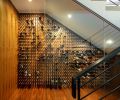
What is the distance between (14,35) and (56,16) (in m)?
1.10

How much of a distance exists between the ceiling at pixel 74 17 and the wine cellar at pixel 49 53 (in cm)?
21

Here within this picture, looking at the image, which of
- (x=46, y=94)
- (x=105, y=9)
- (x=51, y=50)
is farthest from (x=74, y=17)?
(x=46, y=94)

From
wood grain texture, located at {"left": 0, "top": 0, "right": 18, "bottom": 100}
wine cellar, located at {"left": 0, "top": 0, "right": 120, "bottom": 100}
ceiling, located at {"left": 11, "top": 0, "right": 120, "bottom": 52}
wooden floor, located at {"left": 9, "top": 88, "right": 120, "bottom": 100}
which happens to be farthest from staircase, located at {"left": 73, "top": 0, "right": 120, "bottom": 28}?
Result: wooden floor, located at {"left": 9, "top": 88, "right": 120, "bottom": 100}

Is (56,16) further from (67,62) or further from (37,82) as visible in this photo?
(37,82)

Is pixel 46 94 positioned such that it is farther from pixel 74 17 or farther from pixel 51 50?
pixel 74 17

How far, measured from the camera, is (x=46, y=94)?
5.57 metres

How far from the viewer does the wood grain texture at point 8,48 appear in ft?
15.0

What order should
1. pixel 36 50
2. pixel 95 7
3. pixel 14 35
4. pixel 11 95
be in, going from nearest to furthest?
pixel 95 7
pixel 11 95
pixel 14 35
pixel 36 50

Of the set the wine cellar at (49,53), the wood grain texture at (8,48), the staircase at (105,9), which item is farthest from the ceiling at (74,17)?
the staircase at (105,9)

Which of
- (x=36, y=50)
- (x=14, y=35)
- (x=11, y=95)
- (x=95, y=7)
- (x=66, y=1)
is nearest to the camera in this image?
(x=95, y=7)

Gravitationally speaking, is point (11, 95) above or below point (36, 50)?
below

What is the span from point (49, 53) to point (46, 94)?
104 centimetres

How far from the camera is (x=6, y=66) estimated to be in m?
4.92

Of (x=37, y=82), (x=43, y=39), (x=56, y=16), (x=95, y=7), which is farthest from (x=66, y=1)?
(x=37, y=82)
